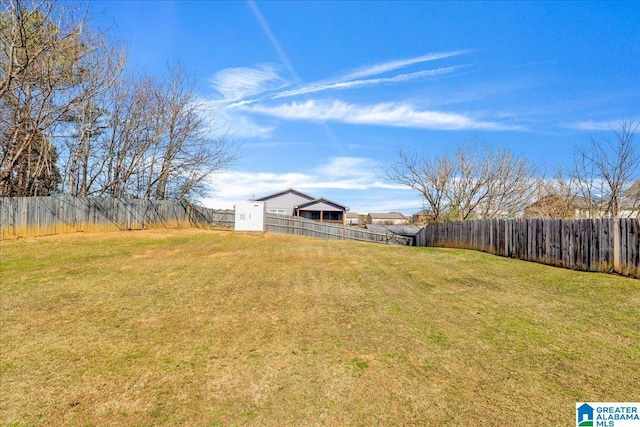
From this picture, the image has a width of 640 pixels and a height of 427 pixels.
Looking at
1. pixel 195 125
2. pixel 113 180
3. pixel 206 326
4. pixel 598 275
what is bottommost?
pixel 206 326

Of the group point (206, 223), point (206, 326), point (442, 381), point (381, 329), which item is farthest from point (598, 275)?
point (206, 223)

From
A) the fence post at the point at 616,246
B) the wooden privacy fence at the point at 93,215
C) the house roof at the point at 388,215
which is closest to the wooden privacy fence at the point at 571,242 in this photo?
the fence post at the point at 616,246

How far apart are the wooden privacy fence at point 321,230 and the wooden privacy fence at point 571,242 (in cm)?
1252

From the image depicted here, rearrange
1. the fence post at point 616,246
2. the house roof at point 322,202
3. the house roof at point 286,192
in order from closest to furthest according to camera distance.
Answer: the fence post at point 616,246 < the house roof at point 322,202 < the house roof at point 286,192

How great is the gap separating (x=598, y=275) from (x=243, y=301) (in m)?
8.44

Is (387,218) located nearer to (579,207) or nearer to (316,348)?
(579,207)

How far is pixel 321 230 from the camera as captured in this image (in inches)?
990

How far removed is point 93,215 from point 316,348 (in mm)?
18982

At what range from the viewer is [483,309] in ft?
19.0

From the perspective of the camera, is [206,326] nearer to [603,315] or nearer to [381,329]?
[381,329]

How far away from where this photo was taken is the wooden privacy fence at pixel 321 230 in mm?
23969

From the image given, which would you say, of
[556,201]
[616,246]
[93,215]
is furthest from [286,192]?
[616,246]

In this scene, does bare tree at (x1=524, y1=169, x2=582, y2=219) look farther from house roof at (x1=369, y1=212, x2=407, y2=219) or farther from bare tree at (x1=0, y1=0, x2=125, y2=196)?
house roof at (x1=369, y1=212, x2=407, y2=219)

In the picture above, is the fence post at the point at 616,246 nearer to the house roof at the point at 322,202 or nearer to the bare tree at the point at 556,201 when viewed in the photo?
the bare tree at the point at 556,201
